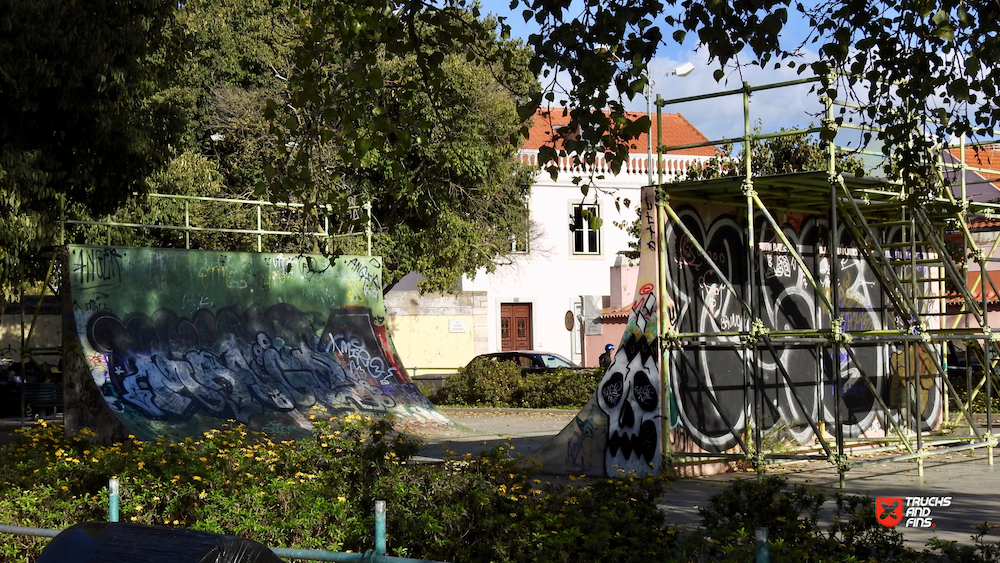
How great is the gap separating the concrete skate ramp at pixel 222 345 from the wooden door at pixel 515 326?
61.9 feet

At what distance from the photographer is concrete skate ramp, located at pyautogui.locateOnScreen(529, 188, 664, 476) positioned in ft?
41.0

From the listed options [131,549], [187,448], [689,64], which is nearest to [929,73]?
[131,549]

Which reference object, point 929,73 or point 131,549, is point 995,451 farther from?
point 131,549

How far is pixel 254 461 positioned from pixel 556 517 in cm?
361

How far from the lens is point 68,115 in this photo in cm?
1495

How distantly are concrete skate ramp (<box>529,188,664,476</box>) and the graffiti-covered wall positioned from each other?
0.28m

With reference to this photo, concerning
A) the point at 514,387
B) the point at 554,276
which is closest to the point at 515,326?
the point at 554,276

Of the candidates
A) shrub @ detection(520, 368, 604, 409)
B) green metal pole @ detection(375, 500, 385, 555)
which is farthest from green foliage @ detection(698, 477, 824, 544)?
shrub @ detection(520, 368, 604, 409)

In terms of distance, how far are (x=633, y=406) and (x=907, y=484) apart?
3.07 m

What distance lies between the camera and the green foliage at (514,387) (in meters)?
25.0

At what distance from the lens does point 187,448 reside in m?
9.78

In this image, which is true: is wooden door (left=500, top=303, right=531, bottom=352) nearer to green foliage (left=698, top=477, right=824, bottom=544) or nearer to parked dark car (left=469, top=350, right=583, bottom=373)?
parked dark car (left=469, top=350, right=583, bottom=373)

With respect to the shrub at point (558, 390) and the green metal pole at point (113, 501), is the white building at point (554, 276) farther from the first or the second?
the green metal pole at point (113, 501)

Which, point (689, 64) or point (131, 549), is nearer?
point (131, 549)
